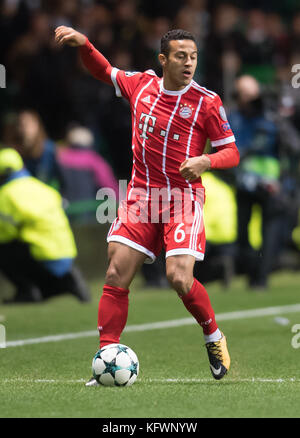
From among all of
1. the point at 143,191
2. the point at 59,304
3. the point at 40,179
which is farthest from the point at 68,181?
the point at 143,191

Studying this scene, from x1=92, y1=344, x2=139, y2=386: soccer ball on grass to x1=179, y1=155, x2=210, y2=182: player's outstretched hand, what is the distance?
3.74 ft

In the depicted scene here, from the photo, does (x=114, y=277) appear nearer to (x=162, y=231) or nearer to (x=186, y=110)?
(x=162, y=231)

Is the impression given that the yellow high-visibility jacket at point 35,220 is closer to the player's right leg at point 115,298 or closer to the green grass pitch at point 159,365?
the green grass pitch at point 159,365

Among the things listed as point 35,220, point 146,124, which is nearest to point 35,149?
point 35,220

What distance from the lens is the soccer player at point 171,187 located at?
21.2ft

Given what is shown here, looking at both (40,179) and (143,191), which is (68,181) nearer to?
(40,179)

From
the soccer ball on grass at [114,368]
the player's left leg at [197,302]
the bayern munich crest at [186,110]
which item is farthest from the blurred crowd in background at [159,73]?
the soccer ball on grass at [114,368]

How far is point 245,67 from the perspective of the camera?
15.8 metres

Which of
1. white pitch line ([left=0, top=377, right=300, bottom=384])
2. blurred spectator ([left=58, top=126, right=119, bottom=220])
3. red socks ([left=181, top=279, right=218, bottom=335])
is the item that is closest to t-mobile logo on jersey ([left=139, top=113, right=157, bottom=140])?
red socks ([left=181, top=279, right=218, bottom=335])

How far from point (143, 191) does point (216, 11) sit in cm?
1013

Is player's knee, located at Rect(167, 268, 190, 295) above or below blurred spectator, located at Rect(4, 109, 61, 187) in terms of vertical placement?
below

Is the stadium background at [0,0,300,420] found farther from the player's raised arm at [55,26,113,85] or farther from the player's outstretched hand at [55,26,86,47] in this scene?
the player's outstretched hand at [55,26,86,47]

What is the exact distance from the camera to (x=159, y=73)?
1402 cm

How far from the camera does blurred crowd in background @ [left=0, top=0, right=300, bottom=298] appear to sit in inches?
476
